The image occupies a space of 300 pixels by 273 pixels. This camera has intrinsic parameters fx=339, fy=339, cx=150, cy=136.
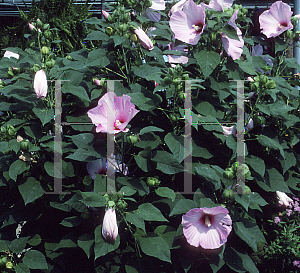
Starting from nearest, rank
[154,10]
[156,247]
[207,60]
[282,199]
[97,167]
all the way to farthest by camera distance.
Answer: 1. [156,247]
2. [207,60]
3. [97,167]
4. [154,10]
5. [282,199]

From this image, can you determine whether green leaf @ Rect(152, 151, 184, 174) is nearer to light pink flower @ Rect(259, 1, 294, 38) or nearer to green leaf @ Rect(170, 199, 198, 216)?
green leaf @ Rect(170, 199, 198, 216)

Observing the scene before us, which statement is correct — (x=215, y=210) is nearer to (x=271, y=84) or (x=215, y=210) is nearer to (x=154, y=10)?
(x=271, y=84)

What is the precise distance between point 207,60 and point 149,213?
0.70 m

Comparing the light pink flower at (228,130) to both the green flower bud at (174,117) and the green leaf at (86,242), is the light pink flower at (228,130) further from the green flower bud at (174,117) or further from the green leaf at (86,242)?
the green leaf at (86,242)

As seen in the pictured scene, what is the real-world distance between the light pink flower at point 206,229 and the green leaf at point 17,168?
713mm

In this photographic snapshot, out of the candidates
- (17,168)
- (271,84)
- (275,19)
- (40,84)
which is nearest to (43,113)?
(40,84)

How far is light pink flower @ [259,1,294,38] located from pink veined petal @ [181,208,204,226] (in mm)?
1082

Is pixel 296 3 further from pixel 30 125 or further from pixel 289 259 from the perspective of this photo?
pixel 30 125

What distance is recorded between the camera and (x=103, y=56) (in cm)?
160

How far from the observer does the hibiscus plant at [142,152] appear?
139 centimetres

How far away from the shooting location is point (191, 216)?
138 cm

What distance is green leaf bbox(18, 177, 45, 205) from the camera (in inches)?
57.8

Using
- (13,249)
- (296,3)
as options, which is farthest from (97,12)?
(13,249)

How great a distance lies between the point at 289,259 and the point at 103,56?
5.01 feet
